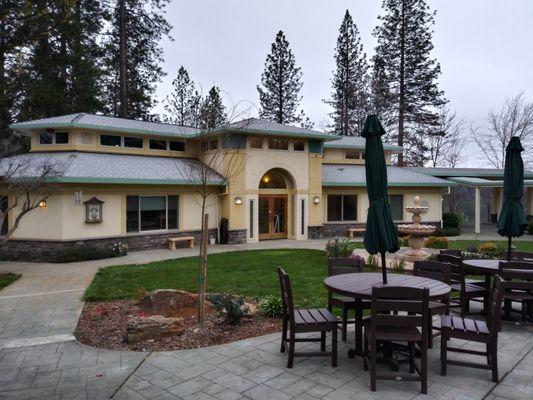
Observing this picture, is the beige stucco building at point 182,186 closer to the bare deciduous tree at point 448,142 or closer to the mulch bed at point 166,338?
the mulch bed at point 166,338

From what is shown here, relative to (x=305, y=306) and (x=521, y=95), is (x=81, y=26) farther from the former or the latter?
(x=521, y=95)

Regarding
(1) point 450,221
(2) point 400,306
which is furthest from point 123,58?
(2) point 400,306

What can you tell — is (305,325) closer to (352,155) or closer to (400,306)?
(400,306)

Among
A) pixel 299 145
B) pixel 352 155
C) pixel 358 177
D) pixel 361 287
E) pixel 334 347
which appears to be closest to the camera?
pixel 334 347

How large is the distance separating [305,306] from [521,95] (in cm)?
3375

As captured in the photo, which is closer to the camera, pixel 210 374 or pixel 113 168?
pixel 210 374

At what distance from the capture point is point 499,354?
495 centimetres

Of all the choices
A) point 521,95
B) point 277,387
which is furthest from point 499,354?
point 521,95

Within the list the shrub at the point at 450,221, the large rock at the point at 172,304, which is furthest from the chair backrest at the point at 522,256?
the shrub at the point at 450,221

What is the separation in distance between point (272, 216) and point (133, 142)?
7383 millimetres

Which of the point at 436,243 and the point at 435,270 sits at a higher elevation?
the point at 435,270

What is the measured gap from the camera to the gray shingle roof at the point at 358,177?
1958 centimetres

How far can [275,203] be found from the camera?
18422mm

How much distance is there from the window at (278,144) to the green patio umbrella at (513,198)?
1126 centimetres
